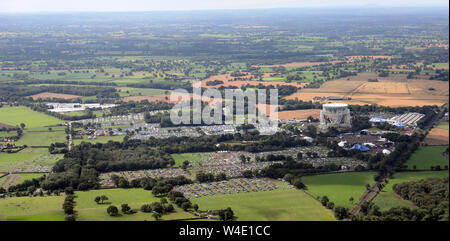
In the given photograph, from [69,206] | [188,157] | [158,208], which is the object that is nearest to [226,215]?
[158,208]

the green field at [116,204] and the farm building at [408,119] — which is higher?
the farm building at [408,119]

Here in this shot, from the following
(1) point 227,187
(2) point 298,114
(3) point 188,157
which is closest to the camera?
(1) point 227,187

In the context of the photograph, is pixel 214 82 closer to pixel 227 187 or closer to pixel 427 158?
pixel 427 158

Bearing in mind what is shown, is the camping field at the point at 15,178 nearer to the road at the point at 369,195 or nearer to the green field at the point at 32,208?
the green field at the point at 32,208

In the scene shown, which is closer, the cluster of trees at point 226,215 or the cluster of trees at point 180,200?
the cluster of trees at point 226,215

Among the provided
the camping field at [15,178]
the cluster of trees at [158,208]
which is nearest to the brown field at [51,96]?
the camping field at [15,178]

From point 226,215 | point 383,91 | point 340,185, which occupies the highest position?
point 383,91

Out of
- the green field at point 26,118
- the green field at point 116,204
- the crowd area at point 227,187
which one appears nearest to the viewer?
the green field at point 116,204

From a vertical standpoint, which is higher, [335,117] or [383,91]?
[383,91]
